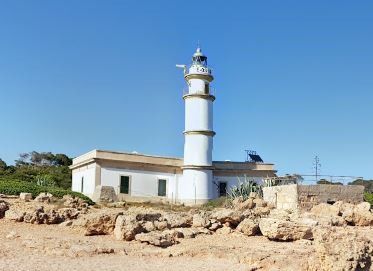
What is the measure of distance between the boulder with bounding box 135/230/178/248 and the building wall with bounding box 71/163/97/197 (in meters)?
15.4

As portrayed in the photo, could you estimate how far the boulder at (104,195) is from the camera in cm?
2585

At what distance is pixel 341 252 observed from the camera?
9508 mm

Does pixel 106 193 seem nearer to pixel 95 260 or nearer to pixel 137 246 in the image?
pixel 137 246

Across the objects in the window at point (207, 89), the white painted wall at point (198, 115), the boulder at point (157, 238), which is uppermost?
the window at point (207, 89)

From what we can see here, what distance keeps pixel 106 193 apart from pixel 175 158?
671 centimetres

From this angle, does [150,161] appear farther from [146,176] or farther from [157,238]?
[157,238]

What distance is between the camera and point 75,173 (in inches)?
1310

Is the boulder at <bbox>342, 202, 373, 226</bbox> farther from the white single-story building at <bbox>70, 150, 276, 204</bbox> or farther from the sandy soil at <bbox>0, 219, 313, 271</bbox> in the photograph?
the white single-story building at <bbox>70, 150, 276, 204</bbox>

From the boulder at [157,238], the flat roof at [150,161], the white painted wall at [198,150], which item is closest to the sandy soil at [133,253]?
the boulder at [157,238]

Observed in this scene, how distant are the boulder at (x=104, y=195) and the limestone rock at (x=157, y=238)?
12.2 meters

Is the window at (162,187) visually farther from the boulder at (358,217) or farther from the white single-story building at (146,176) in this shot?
the boulder at (358,217)

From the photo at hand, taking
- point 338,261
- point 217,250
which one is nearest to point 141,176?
point 217,250

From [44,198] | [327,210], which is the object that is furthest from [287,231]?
[44,198]

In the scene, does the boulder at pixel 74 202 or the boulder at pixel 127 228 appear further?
the boulder at pixel 74 202
